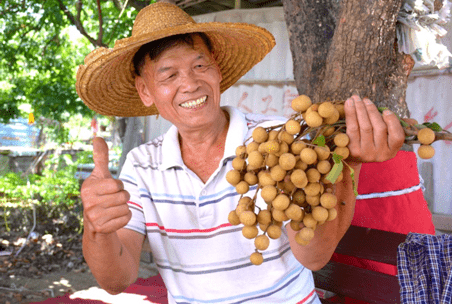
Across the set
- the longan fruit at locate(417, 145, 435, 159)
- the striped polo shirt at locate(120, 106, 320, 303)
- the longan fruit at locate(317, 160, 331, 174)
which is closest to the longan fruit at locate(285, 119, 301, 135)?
the longan fruit at locate(317, 160, 331, 174)

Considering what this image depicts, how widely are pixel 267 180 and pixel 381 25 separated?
1.44m

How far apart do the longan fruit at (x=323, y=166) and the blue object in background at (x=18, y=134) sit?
56.8 ft

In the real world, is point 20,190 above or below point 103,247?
below

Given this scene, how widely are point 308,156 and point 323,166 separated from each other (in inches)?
2.4

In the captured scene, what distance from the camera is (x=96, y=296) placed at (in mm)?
3988

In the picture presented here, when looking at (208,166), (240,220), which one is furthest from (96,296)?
(240,220)

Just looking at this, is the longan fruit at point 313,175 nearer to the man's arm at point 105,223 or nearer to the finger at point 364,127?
the finger at point 364,127

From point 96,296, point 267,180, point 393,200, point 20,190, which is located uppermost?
point 267,180

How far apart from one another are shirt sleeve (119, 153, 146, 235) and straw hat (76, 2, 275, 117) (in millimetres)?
450

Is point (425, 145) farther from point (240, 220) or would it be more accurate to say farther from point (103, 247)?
point (103, 247)

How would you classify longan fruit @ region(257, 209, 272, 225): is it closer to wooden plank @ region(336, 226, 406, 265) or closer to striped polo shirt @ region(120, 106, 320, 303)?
striped polo shirt @ region(120, 106, 320, 303)

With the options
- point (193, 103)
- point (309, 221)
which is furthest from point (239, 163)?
point (193, 103)

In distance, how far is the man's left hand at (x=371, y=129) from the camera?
1081 millimetres

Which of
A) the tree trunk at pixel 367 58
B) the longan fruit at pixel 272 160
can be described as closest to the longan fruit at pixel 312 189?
the longan fruit at pixel 272 160
